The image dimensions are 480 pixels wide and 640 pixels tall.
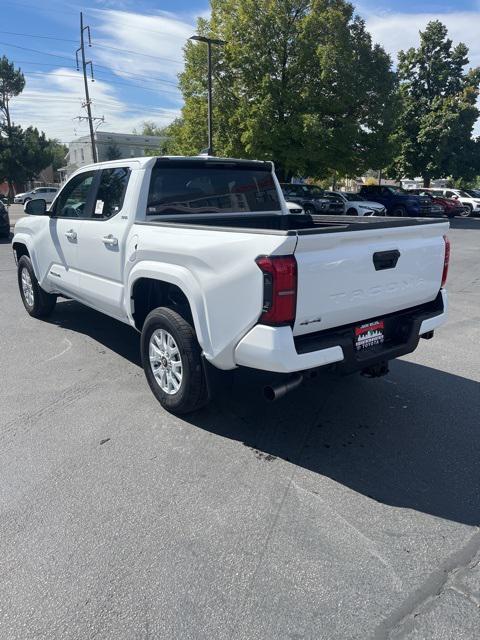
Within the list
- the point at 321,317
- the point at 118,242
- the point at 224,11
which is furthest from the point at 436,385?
the point at 224,11

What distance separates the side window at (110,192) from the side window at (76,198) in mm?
221

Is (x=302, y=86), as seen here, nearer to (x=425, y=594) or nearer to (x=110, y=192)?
(x=110, y=192)

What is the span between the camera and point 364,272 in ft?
10.8

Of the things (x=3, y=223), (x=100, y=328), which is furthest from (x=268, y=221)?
(x=3, y=223)

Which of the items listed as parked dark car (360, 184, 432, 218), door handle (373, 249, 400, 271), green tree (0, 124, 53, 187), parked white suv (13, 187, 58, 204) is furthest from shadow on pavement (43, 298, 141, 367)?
green tree (0, 124, 53, 187)

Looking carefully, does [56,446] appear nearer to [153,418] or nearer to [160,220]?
[153,418]

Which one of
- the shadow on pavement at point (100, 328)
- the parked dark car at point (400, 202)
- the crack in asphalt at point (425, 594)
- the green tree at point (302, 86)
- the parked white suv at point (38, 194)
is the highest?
the green tree at point (302, 86)

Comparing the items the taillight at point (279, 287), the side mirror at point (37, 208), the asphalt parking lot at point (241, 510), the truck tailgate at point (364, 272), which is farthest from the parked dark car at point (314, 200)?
the taillight at point (279, 287)

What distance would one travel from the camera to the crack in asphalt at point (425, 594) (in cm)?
209

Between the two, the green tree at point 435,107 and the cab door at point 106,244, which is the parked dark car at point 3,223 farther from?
the green tree at point 435,107

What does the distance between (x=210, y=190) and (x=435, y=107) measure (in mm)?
35263

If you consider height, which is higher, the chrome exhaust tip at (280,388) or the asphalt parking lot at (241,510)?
the chrome exhaust tip at (280,388)

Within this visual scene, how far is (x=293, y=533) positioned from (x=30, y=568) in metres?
1.31

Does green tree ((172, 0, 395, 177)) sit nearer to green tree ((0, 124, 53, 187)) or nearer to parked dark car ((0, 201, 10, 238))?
parked dark car ((0, 201, 10, 238))
